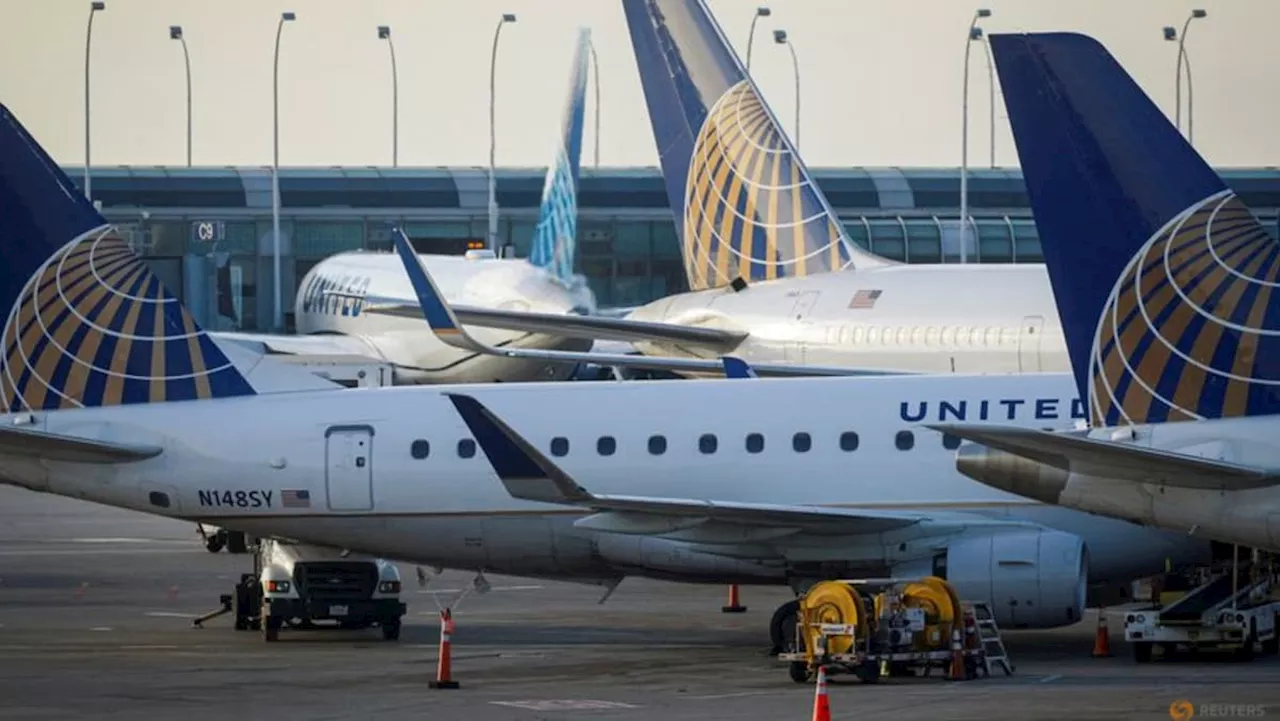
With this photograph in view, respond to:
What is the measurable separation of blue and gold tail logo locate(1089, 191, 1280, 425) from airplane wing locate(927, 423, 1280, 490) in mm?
646

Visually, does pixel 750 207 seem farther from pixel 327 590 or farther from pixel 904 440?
pixel 904 440

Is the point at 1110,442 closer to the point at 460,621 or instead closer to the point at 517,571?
the point at 517,571

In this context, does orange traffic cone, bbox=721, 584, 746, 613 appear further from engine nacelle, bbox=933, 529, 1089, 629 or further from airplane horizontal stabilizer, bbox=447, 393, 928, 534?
engine nacelle, bbox=933, 529, 1089, 629

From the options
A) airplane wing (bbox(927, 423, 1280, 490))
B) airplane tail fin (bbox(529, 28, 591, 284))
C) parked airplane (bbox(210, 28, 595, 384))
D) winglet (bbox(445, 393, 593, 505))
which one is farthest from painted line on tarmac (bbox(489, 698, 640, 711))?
airplane tail fin (bbox(529, 28, 591, 284))

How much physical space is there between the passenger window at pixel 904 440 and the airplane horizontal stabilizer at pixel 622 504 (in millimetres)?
787

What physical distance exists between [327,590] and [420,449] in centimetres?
257

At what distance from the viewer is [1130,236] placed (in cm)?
2134

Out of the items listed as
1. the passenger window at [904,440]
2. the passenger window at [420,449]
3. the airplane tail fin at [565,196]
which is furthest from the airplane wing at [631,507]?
the airplane tail fin at [565,196]

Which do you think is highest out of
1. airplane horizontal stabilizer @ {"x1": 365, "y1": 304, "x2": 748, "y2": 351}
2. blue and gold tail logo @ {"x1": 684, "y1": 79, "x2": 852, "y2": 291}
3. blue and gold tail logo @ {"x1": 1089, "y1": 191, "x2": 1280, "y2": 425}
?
blue and gold tail logo @ {"x1": 684, "y1": 79, "x2": 852, "y2": 291}

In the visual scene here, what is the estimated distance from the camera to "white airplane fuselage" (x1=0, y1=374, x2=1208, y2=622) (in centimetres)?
3003

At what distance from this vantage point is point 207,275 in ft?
305

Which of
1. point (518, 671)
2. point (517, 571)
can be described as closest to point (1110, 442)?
point (518, 671)

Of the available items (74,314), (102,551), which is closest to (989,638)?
(74,314)

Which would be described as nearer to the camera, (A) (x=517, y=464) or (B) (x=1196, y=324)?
(B) (x=1196, y=324)
